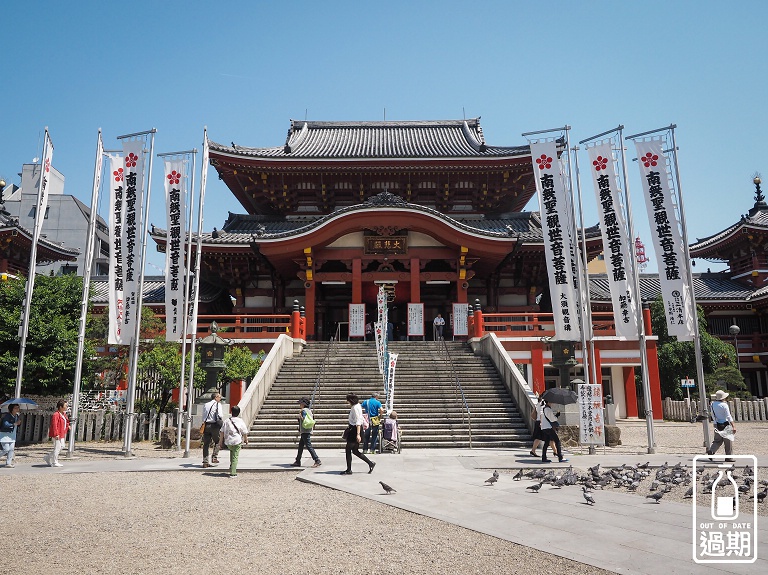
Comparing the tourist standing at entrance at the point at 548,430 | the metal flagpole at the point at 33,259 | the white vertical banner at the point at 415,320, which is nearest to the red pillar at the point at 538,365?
the white vertical banner at the point at 415,320

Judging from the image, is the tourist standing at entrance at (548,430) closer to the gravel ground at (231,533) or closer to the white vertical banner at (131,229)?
the gravel ground at (231,533)

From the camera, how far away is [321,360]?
19016 millimetres

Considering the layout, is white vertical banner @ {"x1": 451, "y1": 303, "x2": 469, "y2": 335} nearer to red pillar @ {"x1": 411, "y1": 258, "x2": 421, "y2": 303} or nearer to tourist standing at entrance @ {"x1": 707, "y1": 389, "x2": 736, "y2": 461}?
red pillar @ {"x1": 411, "y1": 258, "x2": 421, "y2": 303}

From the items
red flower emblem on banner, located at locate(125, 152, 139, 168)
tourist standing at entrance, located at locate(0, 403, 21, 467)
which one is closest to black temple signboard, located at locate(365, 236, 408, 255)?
red flower emblem on banner, located at locate(125, 152, 139, 168)

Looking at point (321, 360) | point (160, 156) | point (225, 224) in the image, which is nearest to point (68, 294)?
point (160, 156)

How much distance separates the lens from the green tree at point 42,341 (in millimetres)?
15734

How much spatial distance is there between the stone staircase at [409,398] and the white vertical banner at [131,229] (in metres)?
4.51

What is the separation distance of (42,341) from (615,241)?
16.7m

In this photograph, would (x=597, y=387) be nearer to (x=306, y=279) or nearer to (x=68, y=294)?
(x=306, y=279)

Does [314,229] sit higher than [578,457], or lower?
higher

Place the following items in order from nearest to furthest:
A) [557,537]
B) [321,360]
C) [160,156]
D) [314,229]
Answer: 1. [557,537]
2. [160,156]
3. [321,360]
4. [314,229]

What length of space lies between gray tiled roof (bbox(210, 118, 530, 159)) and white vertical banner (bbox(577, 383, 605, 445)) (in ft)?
48.1

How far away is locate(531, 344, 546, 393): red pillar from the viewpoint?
20.3 meters

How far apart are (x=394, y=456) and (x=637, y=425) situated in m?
11.8
